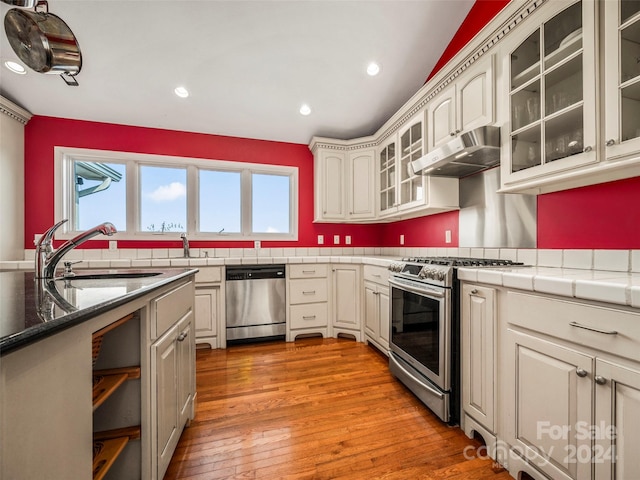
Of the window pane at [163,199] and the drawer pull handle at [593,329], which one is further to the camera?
the window pane at [163,199]

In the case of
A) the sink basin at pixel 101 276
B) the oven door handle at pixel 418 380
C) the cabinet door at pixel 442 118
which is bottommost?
the oven door handle at pixel 418 380

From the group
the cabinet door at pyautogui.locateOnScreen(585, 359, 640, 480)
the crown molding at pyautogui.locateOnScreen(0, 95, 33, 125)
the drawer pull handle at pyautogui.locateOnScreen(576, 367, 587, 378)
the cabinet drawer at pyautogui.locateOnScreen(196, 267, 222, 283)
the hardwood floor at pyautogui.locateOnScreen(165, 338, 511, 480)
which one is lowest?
the hardwood floor at pyautogui.locateOnScreen(165, 338, 511, 480)

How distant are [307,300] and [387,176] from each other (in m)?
1.72

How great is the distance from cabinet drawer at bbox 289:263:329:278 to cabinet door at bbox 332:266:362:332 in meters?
0.14

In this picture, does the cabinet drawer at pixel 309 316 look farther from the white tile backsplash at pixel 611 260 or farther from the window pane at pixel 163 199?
the white tile backsplash at pixel 611 260

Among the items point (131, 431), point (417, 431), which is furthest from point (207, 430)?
point (417, 431)

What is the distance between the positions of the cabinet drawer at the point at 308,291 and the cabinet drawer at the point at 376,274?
522 mm

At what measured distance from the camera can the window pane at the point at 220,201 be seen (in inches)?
140

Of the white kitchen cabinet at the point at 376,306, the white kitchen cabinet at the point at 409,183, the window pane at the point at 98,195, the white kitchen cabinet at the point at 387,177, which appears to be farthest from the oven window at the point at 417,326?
the window pane at the point at 98,195

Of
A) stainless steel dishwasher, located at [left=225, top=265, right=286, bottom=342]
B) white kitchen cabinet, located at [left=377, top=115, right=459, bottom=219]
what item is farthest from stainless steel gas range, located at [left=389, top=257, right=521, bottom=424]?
stainless steel dishwasher, located at [left=225, top=265, right=286, bottom=342]

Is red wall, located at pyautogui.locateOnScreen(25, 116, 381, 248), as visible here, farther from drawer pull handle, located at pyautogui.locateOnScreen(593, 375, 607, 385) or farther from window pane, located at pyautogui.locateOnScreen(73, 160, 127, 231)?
drawer pull handle, located at pyautogui.locateOnScreen(593, 375, 607, 385)

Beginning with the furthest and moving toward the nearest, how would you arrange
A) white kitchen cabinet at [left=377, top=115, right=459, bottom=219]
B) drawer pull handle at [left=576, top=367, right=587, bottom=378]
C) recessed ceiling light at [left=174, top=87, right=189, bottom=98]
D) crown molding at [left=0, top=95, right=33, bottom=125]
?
recessed ceiling light at [left=174, top=87, right=189, bottom=98]
crown molding at [left=0, top=95, right=33, bottom=125]
white kitchen cabinet at [left=377, top=115, right=459, bottom=219]
drawer pull handle at [left=576, top=367, right=587, bottom=378]

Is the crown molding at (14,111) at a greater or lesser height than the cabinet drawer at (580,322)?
greater

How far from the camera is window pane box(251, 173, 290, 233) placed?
3.75 meters
